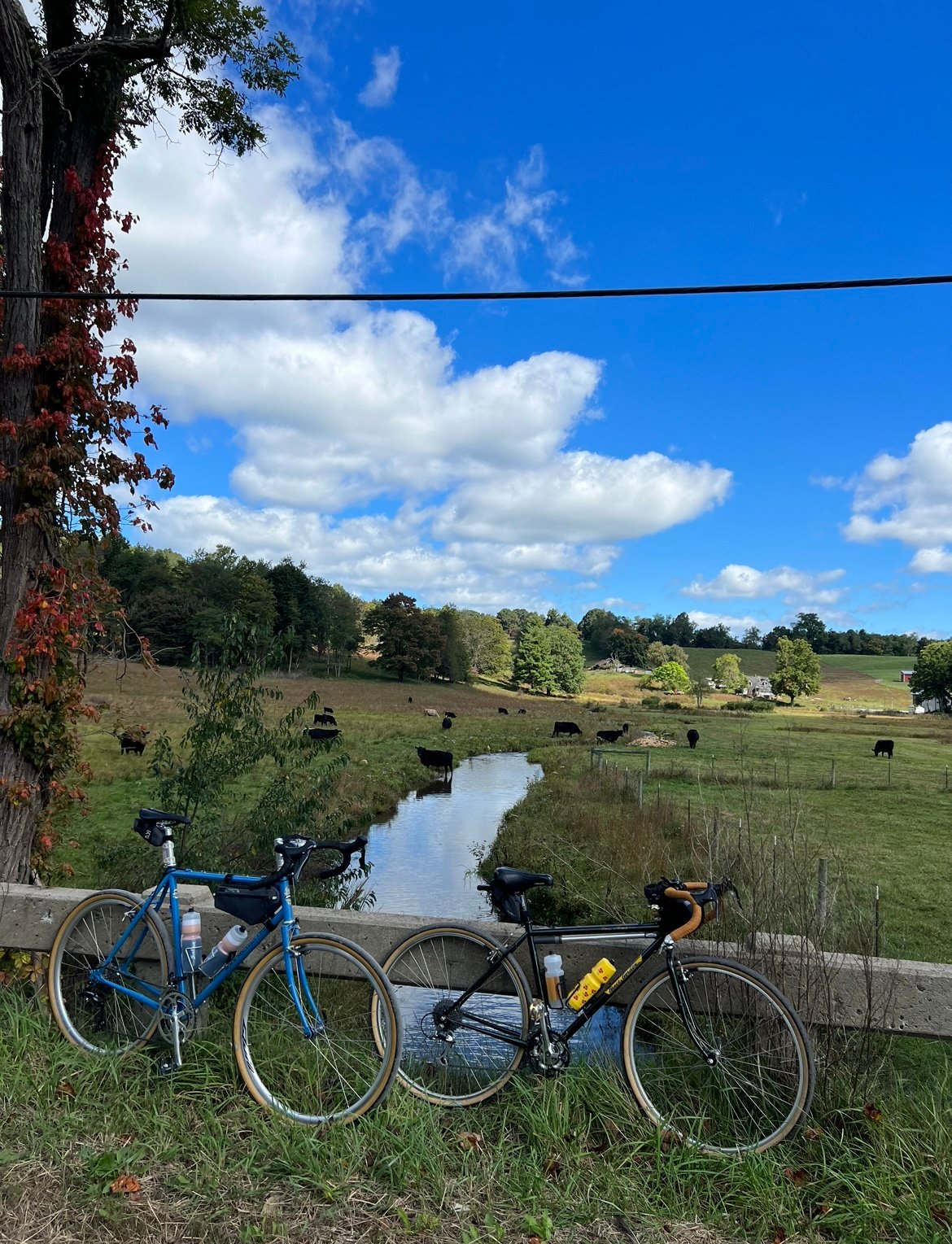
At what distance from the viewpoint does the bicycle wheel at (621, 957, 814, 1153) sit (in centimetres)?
369

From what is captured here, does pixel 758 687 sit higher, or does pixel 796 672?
pixel 796 672

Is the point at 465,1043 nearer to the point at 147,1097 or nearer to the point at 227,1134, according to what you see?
the point at 227,1134

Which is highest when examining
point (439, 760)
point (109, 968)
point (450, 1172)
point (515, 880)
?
point (515, 880)

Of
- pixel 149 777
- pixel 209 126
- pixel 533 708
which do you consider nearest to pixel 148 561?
pixel 533 708

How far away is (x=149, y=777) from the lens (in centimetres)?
2202

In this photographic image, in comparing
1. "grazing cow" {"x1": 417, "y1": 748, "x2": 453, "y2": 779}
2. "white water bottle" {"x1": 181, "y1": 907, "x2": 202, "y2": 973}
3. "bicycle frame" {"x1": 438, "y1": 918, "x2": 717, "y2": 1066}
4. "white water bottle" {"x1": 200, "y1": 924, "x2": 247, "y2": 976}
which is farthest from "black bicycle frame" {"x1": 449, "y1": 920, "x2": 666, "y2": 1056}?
"grazing cow" {"x1": 417, "y1": 748, "x2": 453, "y2": 779}

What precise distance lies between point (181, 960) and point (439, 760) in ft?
88.4

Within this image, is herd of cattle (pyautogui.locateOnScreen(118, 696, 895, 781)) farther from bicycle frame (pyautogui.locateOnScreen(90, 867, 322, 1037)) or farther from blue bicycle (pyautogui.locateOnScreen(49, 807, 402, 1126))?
bicycle frame (pyautogui.locateOnScreen(90, 867, 322, 1037))

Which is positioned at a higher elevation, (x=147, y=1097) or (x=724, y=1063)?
(x=724, y=1063)

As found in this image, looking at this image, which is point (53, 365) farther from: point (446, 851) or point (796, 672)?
point (796, 672)

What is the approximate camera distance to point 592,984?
13.1 ft

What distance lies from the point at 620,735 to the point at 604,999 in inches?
1663

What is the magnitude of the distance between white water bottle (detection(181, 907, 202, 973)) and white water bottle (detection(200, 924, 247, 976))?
5 centimetres

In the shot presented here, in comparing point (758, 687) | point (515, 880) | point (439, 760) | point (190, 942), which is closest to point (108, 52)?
point (190, 942)
